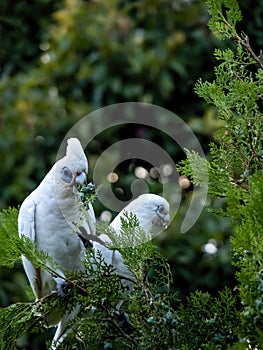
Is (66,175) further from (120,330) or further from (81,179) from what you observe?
(120,330)

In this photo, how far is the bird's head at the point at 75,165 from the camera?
970mm

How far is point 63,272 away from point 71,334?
0.39 ft

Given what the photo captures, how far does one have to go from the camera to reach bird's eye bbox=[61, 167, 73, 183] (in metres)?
1.00

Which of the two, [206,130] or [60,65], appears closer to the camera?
[206,130]

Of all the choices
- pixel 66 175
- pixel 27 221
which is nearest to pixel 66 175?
pixel 66 175

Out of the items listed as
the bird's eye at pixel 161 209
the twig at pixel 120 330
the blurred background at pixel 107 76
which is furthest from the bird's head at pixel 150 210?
the blurred background at pixel 107 76

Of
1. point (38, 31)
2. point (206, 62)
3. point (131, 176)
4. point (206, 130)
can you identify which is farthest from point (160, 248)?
point (38, 31)

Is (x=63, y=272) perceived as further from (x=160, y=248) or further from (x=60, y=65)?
(x=60, y=65)

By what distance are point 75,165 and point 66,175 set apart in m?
0.04

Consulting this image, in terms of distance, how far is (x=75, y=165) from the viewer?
0.97 m

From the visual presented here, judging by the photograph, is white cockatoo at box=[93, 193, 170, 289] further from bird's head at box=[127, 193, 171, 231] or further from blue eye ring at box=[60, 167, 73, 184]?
blue eye ring at box=[60, 167, 73, 184]

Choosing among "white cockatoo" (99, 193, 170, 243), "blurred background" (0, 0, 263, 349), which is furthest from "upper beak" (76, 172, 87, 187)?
"blurred background" (0, 0, 263, 349)

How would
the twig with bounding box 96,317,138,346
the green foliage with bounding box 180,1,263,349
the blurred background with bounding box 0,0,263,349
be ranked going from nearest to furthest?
the green foliage with bounding box 180,1,263,349
the twig with bounding box 96,317,138,346
the blurred background with bounding box 0,0,263,349

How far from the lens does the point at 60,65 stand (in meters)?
2.55
